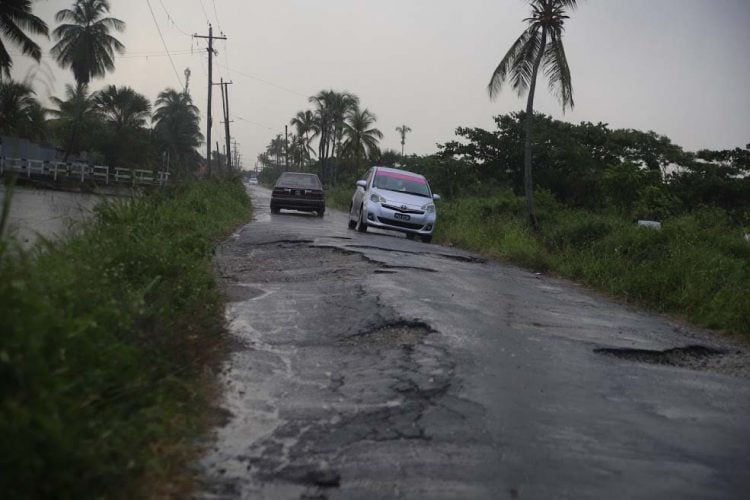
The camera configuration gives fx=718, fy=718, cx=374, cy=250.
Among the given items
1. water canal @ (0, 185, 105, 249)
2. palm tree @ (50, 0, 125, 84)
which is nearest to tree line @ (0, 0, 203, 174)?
palm tree @ (50, 0, 125, 84)

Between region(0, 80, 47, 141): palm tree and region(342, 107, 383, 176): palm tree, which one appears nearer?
region(0, 80, 47, 141): palm tree

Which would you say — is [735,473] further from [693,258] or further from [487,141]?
[487,141]

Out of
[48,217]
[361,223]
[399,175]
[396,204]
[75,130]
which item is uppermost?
[75,130]

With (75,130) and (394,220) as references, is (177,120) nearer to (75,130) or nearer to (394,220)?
(75,130)

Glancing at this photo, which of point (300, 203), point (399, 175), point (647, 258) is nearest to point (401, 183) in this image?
point (399, 175)

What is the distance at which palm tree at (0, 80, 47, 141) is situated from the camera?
13.9ft

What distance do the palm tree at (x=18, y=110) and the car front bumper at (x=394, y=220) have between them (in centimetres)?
1080

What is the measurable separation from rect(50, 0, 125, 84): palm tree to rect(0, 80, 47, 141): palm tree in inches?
1789

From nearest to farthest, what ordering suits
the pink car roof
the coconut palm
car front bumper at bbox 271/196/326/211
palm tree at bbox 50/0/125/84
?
1. the pink car roof
2. car front bumper at bbox 271/196/326/211
3. palm tree at bbox 50/0/125/84
4. the coconut palm

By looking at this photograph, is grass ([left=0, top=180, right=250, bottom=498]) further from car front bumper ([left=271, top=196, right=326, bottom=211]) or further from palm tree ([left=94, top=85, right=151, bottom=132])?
palm tree ([left=94, top=85, right=151, bottom=132])

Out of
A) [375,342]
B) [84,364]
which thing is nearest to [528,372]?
[375,342]

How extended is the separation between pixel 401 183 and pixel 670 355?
11482 mm

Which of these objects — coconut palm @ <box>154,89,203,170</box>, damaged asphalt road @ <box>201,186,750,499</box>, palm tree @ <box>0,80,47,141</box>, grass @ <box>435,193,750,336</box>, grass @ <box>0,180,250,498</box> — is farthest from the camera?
coconut palm @ <box>154,89,203,170</box>

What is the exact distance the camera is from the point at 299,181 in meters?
26.0
